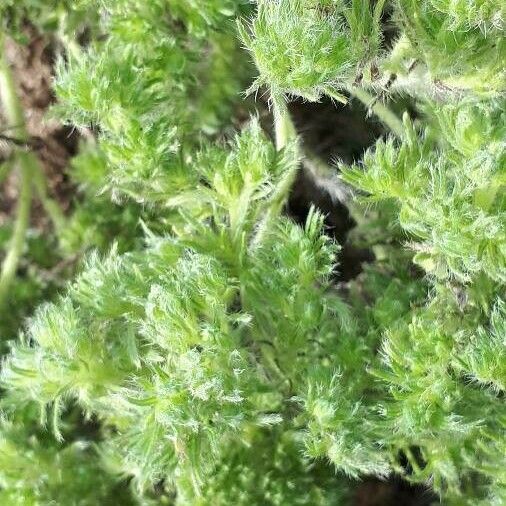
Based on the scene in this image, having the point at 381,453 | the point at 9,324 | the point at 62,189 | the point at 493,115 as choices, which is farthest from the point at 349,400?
the point at 62,189

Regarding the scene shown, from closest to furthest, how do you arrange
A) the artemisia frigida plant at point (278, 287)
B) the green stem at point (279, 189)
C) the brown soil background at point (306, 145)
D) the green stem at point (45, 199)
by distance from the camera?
1. the artemisia frigida plant at point (278, 287)
2. the green stem at point (279, 189)
3. the brown soil background at point (306, 145)
4. the green stem at point (45, 199)

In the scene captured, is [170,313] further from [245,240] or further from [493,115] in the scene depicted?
[493,115]

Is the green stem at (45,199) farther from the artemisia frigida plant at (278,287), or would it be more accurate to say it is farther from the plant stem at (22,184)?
the artemisia frigida plant at (278,287)

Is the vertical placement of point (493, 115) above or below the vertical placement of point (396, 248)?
above

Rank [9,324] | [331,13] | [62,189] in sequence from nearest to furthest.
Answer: [331,13]
[9,324]
[62,189]

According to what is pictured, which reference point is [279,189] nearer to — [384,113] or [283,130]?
[283,130]

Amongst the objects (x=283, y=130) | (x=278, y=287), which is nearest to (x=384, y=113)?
(x=283, y=130)

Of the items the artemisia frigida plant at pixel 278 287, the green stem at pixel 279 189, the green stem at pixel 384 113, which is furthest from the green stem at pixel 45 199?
the green stem at pixel 384 113
